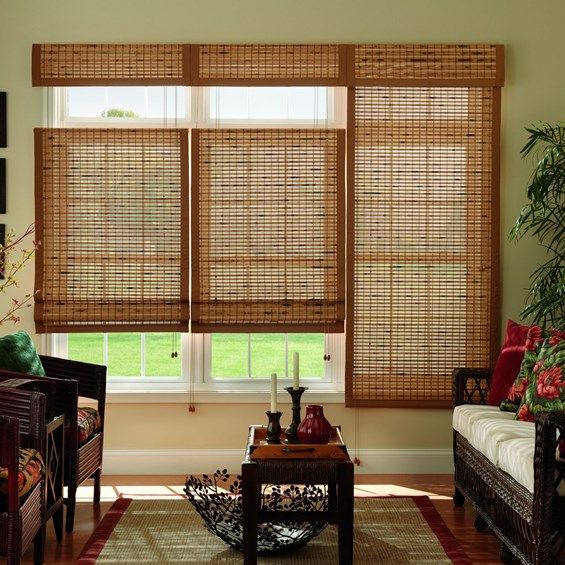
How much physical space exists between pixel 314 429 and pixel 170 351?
2.10m

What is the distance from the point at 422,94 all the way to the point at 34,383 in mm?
3105

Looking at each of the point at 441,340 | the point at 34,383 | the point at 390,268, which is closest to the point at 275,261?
the point at 390,268

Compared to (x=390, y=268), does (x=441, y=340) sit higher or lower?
lower

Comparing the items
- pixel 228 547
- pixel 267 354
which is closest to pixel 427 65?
pixel 267 354

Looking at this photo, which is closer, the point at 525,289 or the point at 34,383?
the point at 34,383

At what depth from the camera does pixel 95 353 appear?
241 inches

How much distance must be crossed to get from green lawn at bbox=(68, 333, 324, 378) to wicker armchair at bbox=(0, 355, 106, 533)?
95 cm

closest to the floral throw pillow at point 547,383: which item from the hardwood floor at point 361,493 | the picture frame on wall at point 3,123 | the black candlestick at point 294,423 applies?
the hardwood floor at point 361,493

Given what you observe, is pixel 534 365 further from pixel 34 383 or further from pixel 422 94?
pixel 34 383

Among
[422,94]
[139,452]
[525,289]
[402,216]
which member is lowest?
[139,452]

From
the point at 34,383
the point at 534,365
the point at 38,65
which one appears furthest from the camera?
the point at 38,65

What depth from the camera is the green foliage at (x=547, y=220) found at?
17.4 feet

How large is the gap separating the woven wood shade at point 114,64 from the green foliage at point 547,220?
7.34ft

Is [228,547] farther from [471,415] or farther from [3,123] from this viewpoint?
[3,123]
